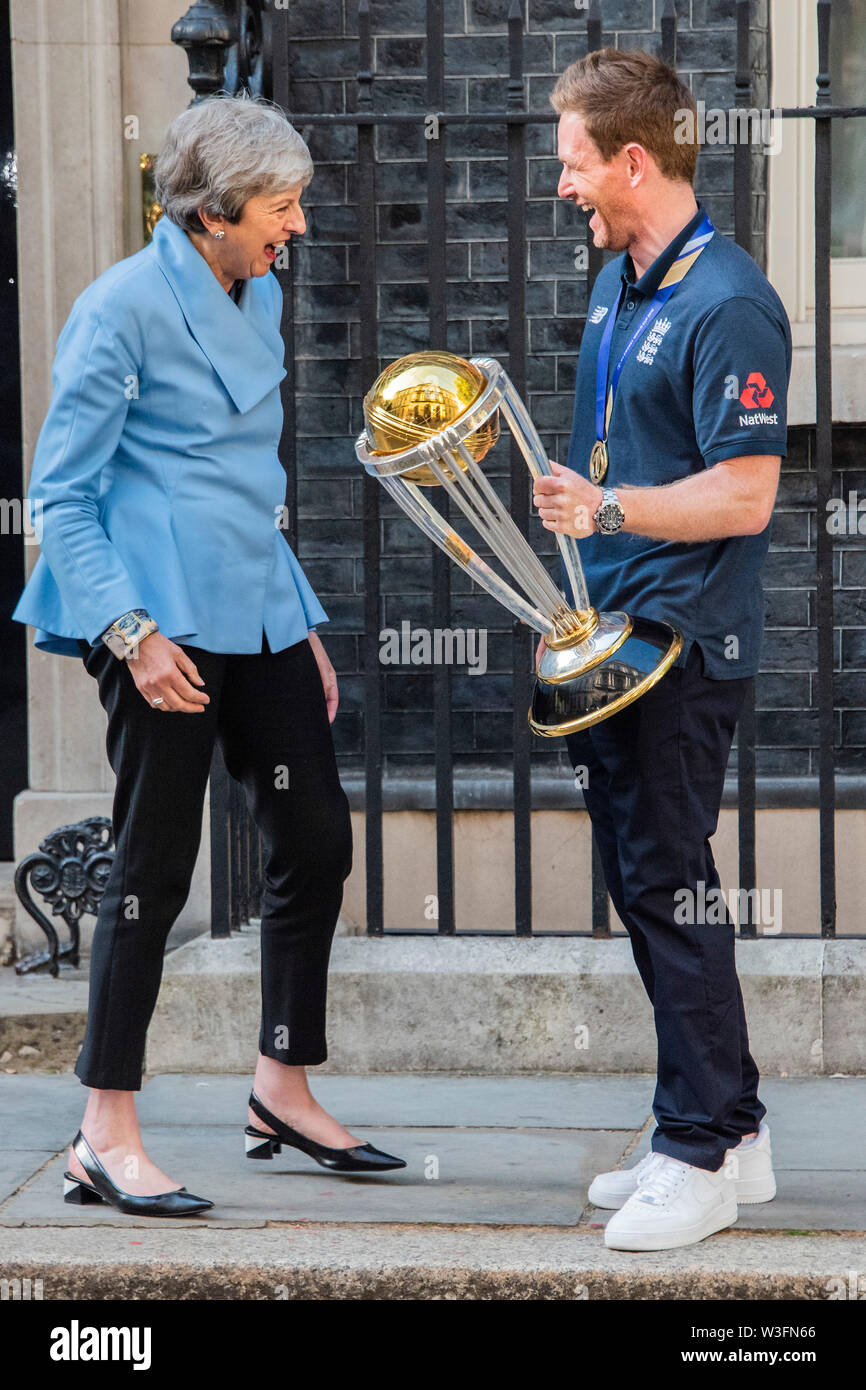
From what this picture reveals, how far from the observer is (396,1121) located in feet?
13.5

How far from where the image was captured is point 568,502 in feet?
9.66

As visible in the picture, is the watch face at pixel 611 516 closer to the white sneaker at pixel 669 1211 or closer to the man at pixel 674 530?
the man at pixel 674 530

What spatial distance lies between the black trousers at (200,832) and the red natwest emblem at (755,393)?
3.51ft

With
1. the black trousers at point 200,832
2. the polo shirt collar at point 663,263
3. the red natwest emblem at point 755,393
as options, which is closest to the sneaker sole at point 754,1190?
the black trousers at point 200,832

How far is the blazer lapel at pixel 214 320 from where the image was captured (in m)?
3.35

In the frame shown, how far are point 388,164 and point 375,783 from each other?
2036 mm

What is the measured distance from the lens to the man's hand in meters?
2.95

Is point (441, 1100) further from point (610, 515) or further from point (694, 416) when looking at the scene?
point (694, 416)

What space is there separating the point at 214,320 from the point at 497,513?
699mm

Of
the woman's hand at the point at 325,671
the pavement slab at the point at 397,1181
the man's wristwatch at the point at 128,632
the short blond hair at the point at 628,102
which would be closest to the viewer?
the short blond hair at the point at 628,102

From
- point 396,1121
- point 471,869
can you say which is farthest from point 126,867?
point 471,869

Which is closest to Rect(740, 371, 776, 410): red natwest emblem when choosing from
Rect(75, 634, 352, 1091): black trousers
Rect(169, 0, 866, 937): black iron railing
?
Rect(75, 634, 352, 1091): black trousers

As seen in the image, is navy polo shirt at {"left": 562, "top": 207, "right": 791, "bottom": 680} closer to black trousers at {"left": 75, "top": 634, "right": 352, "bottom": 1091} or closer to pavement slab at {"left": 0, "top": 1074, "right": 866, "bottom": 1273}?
black trousers at {"left": 75, "top": 634, "right": 352, "bottom": 1091}

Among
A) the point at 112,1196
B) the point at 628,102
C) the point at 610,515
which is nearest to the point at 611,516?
the point at 610,515
